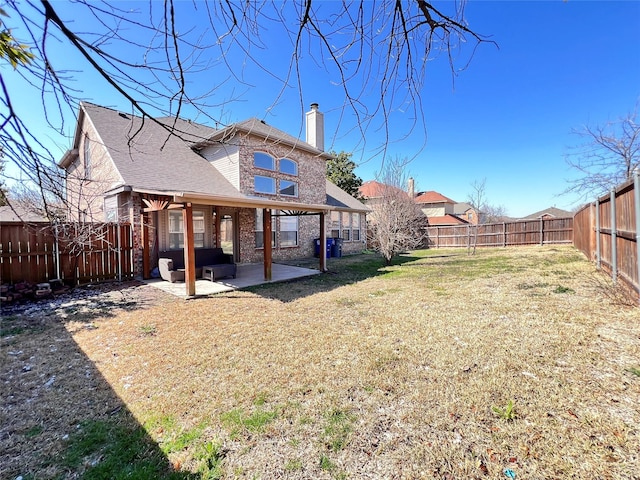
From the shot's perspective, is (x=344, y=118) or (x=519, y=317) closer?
(x=344, y=118)

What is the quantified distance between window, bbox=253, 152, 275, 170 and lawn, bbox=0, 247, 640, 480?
8.38 metres

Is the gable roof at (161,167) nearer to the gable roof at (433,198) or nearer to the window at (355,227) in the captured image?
the window at (355,227)

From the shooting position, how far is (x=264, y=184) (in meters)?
12.8

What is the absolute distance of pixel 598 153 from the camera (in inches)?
488

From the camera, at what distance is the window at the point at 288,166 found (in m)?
13.6

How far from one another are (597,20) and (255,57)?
4215 millimetres

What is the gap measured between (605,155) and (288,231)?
14.4 m

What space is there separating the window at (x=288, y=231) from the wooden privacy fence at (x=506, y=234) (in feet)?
33.5

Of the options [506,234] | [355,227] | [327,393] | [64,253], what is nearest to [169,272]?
[64,253]

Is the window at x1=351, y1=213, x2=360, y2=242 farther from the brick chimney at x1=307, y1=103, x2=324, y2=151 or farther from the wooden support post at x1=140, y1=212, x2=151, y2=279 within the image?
the wooden support post at x1=140, y1=212, x2=151, y2=279

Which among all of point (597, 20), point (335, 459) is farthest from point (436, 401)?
point (597, 20)

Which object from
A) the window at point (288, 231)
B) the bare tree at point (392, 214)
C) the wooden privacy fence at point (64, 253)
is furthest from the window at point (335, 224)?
the wooden privacy fence at point (64, 253)

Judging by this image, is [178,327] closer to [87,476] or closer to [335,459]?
[87,476]

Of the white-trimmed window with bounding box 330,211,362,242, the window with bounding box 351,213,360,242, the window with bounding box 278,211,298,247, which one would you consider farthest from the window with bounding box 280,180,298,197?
the window with bounding box 351,213,360,242
